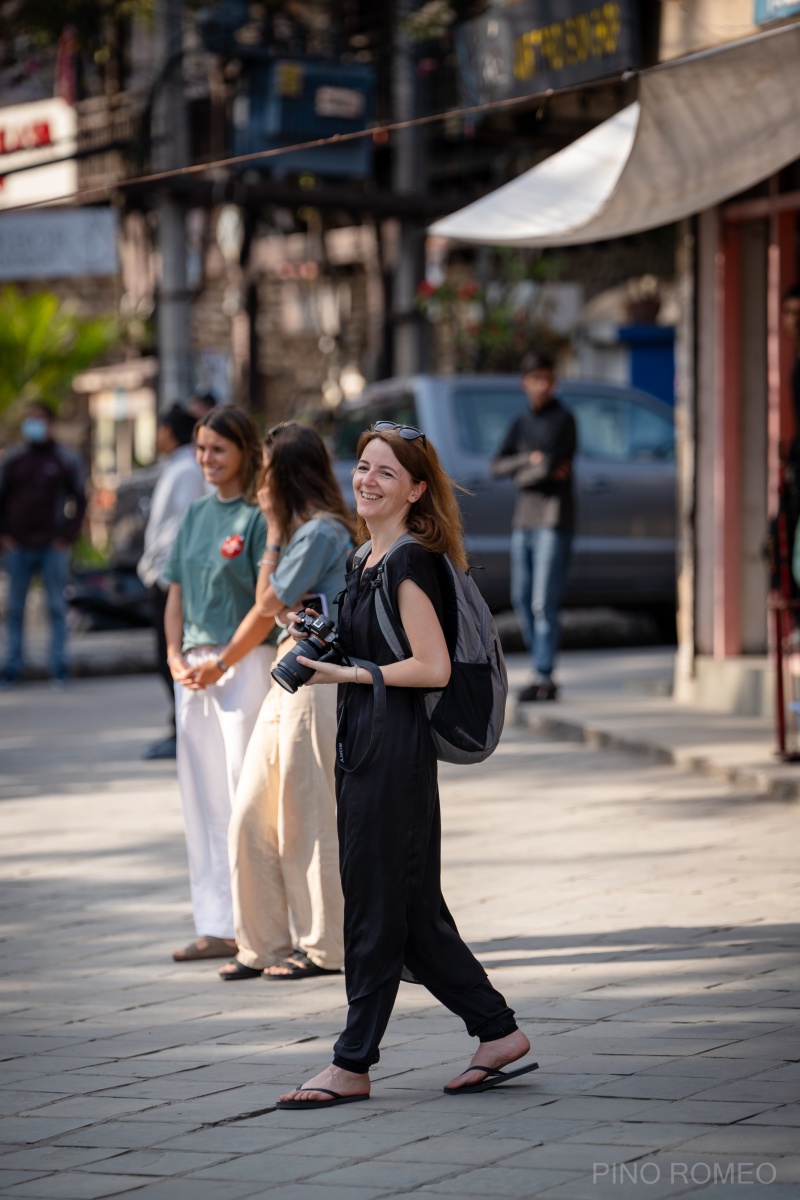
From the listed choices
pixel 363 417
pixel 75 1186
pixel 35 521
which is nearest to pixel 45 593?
pixel 35 521

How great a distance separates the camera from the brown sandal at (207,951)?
6.55 meters

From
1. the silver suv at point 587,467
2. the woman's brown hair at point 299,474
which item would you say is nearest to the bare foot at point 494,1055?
the woman's brown hair at point 299,474

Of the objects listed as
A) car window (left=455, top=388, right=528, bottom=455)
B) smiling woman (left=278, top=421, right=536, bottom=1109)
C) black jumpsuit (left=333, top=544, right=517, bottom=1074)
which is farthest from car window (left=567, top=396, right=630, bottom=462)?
black jumpsuit (left=333, top=544, right=517, bottom=1074)

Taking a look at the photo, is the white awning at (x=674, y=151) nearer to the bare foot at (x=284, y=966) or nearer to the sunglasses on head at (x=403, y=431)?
the sunglasses on head at (x=403, y=431)

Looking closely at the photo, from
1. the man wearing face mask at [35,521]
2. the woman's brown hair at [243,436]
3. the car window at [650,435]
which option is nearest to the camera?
the woman's brown hair at [243,436]

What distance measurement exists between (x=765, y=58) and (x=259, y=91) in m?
10.9

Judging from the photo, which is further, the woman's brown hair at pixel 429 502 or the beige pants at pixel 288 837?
the beige pants at pixel 288 837

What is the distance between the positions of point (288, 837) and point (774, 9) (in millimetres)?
5911

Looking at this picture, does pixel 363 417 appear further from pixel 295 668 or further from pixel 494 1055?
pixel 494 1055

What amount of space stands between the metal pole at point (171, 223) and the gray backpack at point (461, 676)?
15723 millimetres

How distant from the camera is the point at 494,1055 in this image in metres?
4.80

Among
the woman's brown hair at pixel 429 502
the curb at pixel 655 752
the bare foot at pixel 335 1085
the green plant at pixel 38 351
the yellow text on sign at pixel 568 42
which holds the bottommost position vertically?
the curb at pixel 655 752

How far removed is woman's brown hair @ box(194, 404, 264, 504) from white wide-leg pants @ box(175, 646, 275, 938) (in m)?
0.61

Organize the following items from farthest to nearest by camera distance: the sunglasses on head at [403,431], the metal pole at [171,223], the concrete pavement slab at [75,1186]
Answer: the metal pole at [171,223] < the sunglasses on head at [403,431] < the concrete pavement slab at [75,1186]
